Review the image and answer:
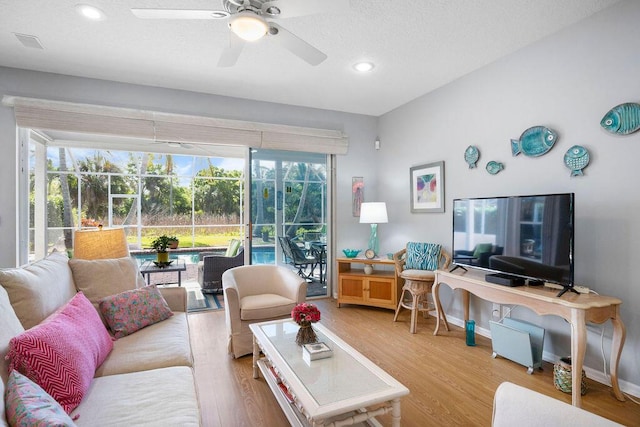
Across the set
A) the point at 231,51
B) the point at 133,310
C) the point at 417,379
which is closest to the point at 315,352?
the point at 417,379

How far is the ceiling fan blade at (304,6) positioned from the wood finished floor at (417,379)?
2.43 meters

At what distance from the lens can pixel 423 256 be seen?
12.3 ft

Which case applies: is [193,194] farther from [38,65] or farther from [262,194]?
[38,65]

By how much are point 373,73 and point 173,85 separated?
2.28 metres

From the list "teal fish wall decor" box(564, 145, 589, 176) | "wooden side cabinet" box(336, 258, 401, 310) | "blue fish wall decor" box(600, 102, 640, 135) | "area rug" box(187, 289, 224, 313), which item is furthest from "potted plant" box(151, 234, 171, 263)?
"blue fish wall decor" box(600, 102, 640, 135)

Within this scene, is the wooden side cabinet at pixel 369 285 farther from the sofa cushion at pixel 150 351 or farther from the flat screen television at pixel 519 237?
the sofa cushion at pixel 150 351

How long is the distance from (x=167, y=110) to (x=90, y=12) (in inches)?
59.5

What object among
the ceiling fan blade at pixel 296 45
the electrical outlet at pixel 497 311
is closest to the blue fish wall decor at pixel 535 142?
the electrical outlet at pixel 497 311

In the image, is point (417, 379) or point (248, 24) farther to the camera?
point (417, 379)

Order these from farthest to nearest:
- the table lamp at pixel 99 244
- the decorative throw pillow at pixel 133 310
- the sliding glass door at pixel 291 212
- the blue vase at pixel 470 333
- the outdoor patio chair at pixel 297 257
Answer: the outdoor patio chair at pixel 297 257 → the sliding glass door at pixel 291 212 → the blue vase at pixel 470 333 → the table lamp at pixel 99 244 → the decorative throw pillow at pixel 133 310

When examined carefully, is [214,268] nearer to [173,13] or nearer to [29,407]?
[173,13]

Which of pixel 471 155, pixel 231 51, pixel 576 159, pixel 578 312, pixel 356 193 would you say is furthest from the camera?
pixel 356 193

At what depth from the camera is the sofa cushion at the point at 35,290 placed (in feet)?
5.38

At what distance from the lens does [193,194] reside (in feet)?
24.8
